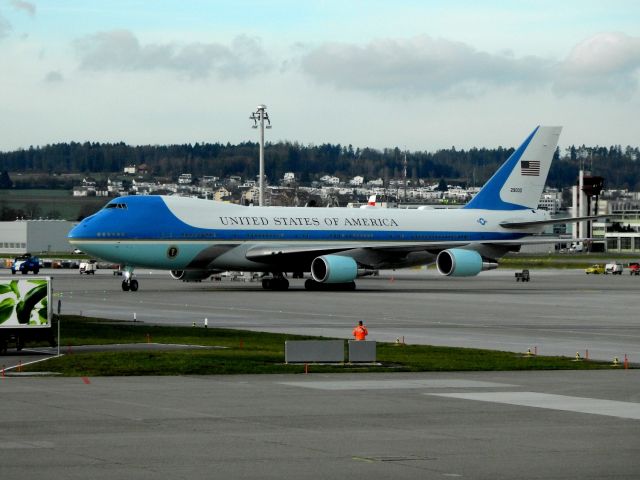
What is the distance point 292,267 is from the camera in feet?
246

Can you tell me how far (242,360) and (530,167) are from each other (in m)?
56.8

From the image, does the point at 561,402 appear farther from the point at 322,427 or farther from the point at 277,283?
the point at 277,283

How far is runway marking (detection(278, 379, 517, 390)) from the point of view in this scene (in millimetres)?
27422

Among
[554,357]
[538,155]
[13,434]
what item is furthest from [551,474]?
[538,155]

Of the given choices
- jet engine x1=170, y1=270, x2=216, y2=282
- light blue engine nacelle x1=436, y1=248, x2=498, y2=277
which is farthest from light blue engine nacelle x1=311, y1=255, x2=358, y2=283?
jet engine x1=170, y1=270, x2=216, y2=282

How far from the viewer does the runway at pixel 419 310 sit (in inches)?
1660

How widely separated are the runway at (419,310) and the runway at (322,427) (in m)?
10.3

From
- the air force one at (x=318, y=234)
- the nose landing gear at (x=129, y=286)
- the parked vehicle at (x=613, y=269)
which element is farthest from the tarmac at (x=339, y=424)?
the parked vehicle at (x=613, y=269)

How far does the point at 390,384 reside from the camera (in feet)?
92.1

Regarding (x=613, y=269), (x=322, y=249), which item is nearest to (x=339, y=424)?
(x=322, y=249)

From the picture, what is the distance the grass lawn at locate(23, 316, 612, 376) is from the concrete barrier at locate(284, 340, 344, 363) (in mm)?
382

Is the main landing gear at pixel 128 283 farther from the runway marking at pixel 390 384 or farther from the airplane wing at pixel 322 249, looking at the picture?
the runway marking at pixel 390 384

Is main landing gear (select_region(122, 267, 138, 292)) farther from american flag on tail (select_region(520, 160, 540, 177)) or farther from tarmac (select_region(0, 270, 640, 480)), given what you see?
tarmac (select_region(0, 270, 640, 480))

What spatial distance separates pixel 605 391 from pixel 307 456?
1049cm
